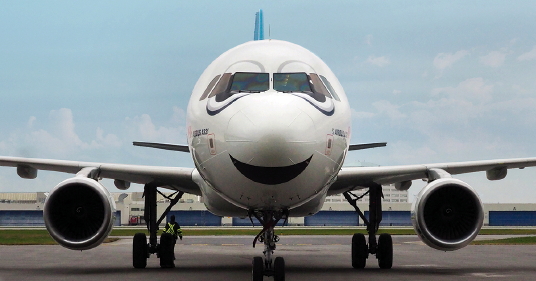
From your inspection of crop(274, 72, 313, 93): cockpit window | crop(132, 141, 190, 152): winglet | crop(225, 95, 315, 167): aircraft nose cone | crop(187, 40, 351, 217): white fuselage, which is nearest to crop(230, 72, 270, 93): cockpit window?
crop(187, 40, 351, 217): white fuselage

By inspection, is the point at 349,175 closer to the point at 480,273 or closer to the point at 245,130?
the point at 480,273

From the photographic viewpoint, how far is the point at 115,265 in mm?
18562

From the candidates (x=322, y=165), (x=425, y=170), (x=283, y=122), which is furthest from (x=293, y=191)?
(x=425, y=170)

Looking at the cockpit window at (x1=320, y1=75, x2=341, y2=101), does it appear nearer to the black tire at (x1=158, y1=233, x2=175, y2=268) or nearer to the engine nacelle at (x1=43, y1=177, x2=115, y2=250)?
the engine nacelle at (x1=43, y1=177, x2=115, y2=250)

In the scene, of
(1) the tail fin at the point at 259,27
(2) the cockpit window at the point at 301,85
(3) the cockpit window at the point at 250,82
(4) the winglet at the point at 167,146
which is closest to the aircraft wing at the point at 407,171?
(4) the winglet at the point at 167,146

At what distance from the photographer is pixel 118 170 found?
52.2 feet

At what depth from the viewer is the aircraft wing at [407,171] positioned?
51.0 feet

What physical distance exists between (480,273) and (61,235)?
8.68 meters

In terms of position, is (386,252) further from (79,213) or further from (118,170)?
(79,213)

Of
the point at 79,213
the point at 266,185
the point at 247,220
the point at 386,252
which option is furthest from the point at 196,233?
the point at 247,220

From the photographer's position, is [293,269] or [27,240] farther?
[27,240]

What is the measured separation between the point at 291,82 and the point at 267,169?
1.89 m

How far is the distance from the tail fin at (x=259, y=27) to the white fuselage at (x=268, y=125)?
768 cm

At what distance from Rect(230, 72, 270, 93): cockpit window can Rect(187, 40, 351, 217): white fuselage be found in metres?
0.01
